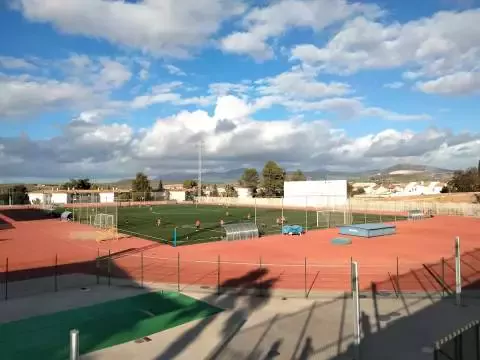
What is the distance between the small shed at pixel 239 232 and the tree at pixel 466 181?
9978 centimetres

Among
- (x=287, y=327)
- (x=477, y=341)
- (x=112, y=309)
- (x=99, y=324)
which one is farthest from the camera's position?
(x=112, y=309)

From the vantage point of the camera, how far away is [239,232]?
3850cm

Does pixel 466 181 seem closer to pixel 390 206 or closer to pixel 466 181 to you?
pixel 466 181

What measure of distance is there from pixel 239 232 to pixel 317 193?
2065 inches

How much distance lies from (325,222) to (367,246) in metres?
19.0

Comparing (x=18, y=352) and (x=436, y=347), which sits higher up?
(x=436, y=347)

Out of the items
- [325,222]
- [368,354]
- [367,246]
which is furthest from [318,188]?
[368,354]

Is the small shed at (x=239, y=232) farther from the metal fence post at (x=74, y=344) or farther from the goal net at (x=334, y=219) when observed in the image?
the metal fence post at (x=74, y=344)

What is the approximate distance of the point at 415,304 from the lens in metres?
16.6

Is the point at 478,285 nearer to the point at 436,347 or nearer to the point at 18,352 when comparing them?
the point at 436,347

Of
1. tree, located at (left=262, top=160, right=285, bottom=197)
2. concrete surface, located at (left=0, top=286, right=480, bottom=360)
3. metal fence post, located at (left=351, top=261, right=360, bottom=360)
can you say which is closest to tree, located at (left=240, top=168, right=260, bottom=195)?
tree, located at (left=262, top=160, right=285, bottom=197)

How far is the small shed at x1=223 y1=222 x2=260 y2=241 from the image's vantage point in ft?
124

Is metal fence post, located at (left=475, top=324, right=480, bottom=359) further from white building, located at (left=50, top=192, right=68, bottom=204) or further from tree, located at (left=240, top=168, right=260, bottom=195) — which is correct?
tree, located at (left=240, top=168, right=260, bottom=195)

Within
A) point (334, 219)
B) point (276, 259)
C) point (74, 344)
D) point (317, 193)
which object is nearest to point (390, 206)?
point (317, 193)
